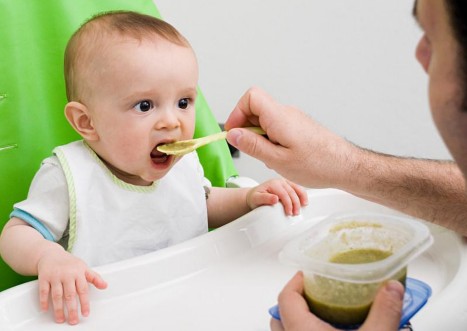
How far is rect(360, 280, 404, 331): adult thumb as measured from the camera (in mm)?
578

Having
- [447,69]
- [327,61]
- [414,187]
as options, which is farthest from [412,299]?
[327,61]

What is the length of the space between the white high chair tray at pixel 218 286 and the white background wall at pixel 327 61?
1.00 m

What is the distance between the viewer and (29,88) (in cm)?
105

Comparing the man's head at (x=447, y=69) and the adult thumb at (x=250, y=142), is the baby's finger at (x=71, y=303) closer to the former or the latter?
the adult thumb at (x=250, y=142)

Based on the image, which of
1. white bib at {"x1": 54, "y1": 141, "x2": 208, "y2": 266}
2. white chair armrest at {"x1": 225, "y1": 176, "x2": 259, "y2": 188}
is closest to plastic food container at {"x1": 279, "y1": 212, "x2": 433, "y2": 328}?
white bib at {"x1": 54, "y1": 141, "x2": 208, "y2": 266}

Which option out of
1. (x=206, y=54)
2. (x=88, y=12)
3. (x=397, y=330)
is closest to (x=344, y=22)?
(x=206, y=54)

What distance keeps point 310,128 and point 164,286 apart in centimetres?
27

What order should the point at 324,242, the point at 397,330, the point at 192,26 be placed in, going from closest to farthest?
1. the point at 397,330
2. the point at 324,242
3. the point at 192,26

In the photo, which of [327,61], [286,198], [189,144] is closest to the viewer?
[189,144]

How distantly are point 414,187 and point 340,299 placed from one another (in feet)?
1.22

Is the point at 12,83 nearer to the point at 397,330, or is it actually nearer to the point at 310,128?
the point at 310,128

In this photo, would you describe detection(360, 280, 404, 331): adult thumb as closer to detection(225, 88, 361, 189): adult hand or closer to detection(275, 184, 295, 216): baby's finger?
detection(225, 88, 361, 189): adult hand

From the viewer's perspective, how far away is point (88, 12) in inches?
44.0

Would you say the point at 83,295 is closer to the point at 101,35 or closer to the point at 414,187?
the point at 101,35
